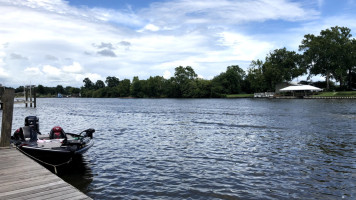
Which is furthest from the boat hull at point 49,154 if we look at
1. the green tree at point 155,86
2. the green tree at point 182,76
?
the green tree at point 155,86

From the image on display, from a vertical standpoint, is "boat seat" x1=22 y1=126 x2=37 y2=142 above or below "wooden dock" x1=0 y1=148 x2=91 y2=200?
above

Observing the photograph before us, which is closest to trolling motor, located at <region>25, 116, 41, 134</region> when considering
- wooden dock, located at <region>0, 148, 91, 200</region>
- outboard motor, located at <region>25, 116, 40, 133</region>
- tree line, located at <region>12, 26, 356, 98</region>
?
outboard motor, located at <region>25, 116, 40, 133</region>

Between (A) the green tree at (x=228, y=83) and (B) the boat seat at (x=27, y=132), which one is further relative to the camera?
(A) the green tree at (x=228, y=83)

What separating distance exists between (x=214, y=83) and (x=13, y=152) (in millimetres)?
136892

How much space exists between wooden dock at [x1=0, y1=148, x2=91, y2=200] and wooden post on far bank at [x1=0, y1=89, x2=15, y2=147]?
2.02 meters

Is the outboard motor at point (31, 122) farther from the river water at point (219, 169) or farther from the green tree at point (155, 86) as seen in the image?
the green tree at point (155, 86)

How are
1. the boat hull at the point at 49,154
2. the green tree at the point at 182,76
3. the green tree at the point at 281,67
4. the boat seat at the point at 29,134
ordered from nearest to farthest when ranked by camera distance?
the boat hull at the point at 49,154
the boat seat at the point at 29,134
the green tree at the point at 281,67
the green tree at the point at 182,76

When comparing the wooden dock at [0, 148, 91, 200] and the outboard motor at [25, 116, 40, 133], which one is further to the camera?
the outboard motor at [25, 116, 40, 133]

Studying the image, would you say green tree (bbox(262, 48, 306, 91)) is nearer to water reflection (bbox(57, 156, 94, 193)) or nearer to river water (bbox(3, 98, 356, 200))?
river water (bbox(3, 98, 356, 200))

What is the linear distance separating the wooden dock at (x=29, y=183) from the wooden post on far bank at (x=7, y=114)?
6.61 feet

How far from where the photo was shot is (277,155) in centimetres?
1512

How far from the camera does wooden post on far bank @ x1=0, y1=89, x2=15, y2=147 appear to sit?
37.9 ft

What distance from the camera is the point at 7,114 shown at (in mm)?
11727

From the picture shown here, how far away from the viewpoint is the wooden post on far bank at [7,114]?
11555 millimetres
